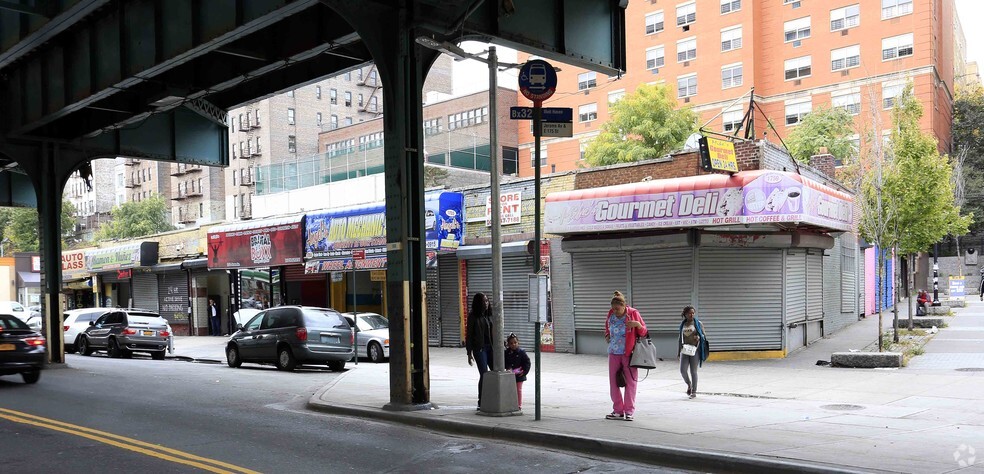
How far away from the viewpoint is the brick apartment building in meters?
54.9

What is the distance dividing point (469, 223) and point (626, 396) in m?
15.4

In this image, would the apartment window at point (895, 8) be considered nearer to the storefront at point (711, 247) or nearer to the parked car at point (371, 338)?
the storefront at point (711, 247)

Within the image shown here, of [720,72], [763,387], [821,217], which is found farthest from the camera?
[720,72]

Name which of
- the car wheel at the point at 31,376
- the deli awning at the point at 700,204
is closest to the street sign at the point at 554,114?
the deli awning at the point at 700,204

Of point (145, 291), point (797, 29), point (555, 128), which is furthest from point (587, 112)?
point (555, 128)

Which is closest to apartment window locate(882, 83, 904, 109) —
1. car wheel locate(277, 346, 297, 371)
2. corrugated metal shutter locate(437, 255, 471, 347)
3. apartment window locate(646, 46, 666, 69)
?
apartment window locate(646, 46, 666, 69)

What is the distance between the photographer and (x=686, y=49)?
209 feet

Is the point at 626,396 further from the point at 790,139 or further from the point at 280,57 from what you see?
the point at 790,139

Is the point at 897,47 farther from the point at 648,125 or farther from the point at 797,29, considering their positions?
the point at 648,125

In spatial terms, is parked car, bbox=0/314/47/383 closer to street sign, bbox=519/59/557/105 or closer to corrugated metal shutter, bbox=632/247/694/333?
street sign, bbox=519/59/557/105

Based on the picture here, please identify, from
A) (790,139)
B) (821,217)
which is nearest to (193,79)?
(821,217)

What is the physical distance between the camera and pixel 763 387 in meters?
15.4

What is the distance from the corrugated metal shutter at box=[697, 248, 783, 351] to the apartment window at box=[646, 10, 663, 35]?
4894cm

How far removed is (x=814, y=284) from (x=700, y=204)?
6594mm
